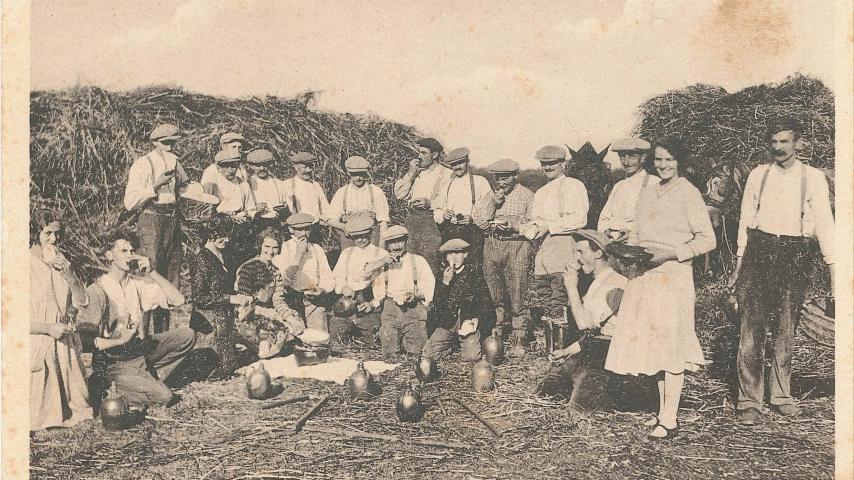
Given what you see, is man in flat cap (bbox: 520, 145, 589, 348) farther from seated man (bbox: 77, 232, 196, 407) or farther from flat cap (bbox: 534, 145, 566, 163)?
seated man (bbox: 77, 232, 196, 407)

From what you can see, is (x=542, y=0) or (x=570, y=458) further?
(x=542, y=0)

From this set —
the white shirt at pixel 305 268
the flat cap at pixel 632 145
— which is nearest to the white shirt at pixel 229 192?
the white shirt at pixel 305 268

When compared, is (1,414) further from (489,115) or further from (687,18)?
(687,18)

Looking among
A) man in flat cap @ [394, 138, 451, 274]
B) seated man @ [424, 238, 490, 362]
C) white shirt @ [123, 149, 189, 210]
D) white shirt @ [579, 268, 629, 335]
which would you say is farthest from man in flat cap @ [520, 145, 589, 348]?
white shirt @ [123, 149, 189, 210]

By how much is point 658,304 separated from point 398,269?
1971 mm

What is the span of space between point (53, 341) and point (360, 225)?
2.37 m

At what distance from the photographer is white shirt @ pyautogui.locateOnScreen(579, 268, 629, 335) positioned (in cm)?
552

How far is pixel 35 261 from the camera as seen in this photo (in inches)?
223

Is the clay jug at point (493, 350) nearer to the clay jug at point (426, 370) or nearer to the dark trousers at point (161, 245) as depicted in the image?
the clay jug at point (426, 370)

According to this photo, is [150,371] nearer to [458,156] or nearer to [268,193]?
[268,193]

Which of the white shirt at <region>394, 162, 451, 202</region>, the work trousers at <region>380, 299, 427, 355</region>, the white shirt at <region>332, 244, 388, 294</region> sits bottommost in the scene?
the work trousers at <region>380, 299, 427, 355</region>

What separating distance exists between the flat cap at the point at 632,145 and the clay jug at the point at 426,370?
2.10 m

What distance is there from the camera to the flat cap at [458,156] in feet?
20.0

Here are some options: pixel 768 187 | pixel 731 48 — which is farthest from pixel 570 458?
pixel 731 48
